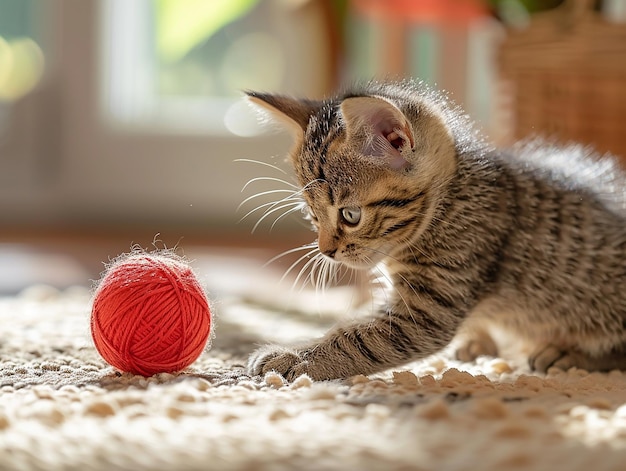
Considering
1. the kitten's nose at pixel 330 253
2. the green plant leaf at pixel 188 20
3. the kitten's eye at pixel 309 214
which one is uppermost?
the green plant leaf at pixel 188 20

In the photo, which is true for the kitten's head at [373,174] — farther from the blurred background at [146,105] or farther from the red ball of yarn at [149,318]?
the blurred background at [146,105]

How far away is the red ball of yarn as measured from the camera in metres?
1.34

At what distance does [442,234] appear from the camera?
1560mm

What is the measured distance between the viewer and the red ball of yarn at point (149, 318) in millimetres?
1344

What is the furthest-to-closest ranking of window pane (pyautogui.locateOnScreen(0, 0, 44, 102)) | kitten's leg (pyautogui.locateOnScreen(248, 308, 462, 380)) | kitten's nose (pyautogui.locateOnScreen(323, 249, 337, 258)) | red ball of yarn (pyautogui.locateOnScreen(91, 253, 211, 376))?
1. window pane (pyautogui.locateOnScreen(0, 0, 44, 102))
2. kitten's nose (pyautogui.locateOnScreen(323, 249, 337, 258))
3. kitten's leg (pyautogui.locateOnScreen(248, 308, 462, 380))
4. red ball of yarn (pyautogui.locateOnScreen(91, 253, 211, 376))

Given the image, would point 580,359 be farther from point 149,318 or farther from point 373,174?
point 149,318

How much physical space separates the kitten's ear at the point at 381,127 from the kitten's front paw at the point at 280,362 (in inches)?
15.2

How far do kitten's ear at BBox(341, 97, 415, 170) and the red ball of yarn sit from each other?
40 cm

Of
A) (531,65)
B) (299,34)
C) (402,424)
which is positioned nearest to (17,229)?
(299,34)

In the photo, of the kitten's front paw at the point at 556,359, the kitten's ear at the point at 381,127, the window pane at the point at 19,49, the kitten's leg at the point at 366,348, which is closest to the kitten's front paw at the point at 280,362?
the kitten's leg at the point at 366,348

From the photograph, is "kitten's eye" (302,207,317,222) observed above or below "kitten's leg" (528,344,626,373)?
above

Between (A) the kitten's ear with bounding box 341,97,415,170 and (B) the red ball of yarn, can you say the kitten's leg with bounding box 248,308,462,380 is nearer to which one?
(B) the red ball of yarn

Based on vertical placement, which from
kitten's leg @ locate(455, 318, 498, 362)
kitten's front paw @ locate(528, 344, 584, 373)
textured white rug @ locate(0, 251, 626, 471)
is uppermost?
textured white rug @ locate(0, 251, 626, 471)

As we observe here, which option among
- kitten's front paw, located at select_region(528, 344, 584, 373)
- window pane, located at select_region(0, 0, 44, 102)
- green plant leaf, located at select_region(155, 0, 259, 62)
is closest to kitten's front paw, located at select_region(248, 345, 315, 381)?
kitten's front paw, located at select_region(528, 344, 584, 373)
